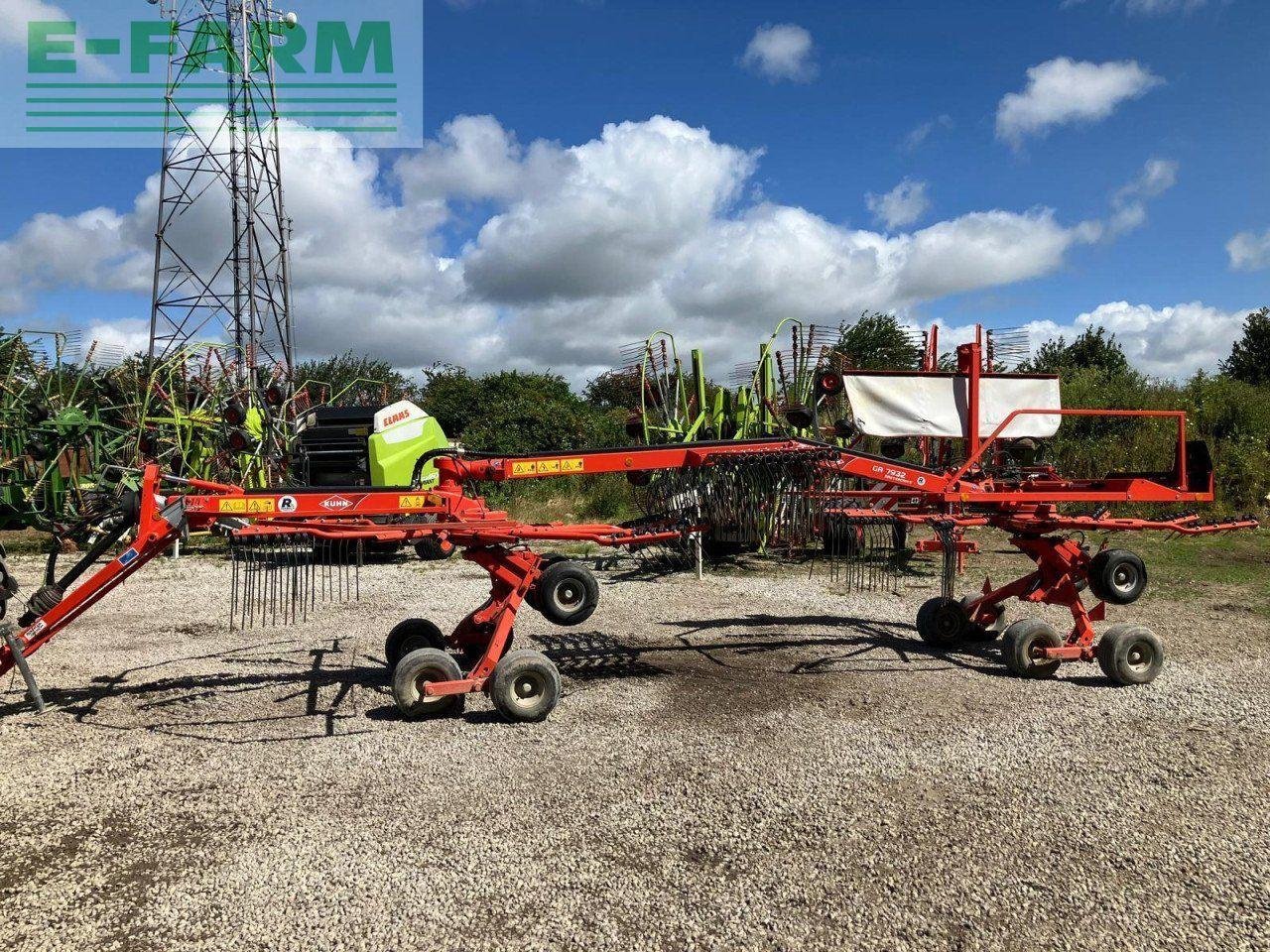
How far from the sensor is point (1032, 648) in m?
6.86

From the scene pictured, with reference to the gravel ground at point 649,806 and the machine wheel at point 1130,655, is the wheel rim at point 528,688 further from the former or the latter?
the machine wheel at point 1130,655

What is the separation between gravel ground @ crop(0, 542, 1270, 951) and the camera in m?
3.51

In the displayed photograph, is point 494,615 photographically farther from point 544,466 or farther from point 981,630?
point 981,630

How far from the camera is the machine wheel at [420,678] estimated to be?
578 cm

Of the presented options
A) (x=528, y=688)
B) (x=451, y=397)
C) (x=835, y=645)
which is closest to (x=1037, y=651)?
(x=835, y=645)

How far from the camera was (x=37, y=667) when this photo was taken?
725cm

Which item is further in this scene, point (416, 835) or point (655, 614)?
point (655, 614)

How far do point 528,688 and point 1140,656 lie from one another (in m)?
5.03

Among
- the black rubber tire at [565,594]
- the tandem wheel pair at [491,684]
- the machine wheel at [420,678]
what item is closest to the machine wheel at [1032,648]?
the black rubber tire at [565,594]

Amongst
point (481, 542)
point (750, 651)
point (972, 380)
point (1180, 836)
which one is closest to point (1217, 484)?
point (972, 380)

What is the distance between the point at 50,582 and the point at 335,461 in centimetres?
882

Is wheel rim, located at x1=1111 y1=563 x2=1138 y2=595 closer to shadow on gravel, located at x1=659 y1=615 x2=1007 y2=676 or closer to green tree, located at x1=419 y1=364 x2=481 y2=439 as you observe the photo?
shadow on gravel, located at x1=659 y1=615 x2=1007 y2=676

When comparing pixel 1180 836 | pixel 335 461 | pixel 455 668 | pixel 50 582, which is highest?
pixel 335 461

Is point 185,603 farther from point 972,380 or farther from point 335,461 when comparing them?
point 972,380
